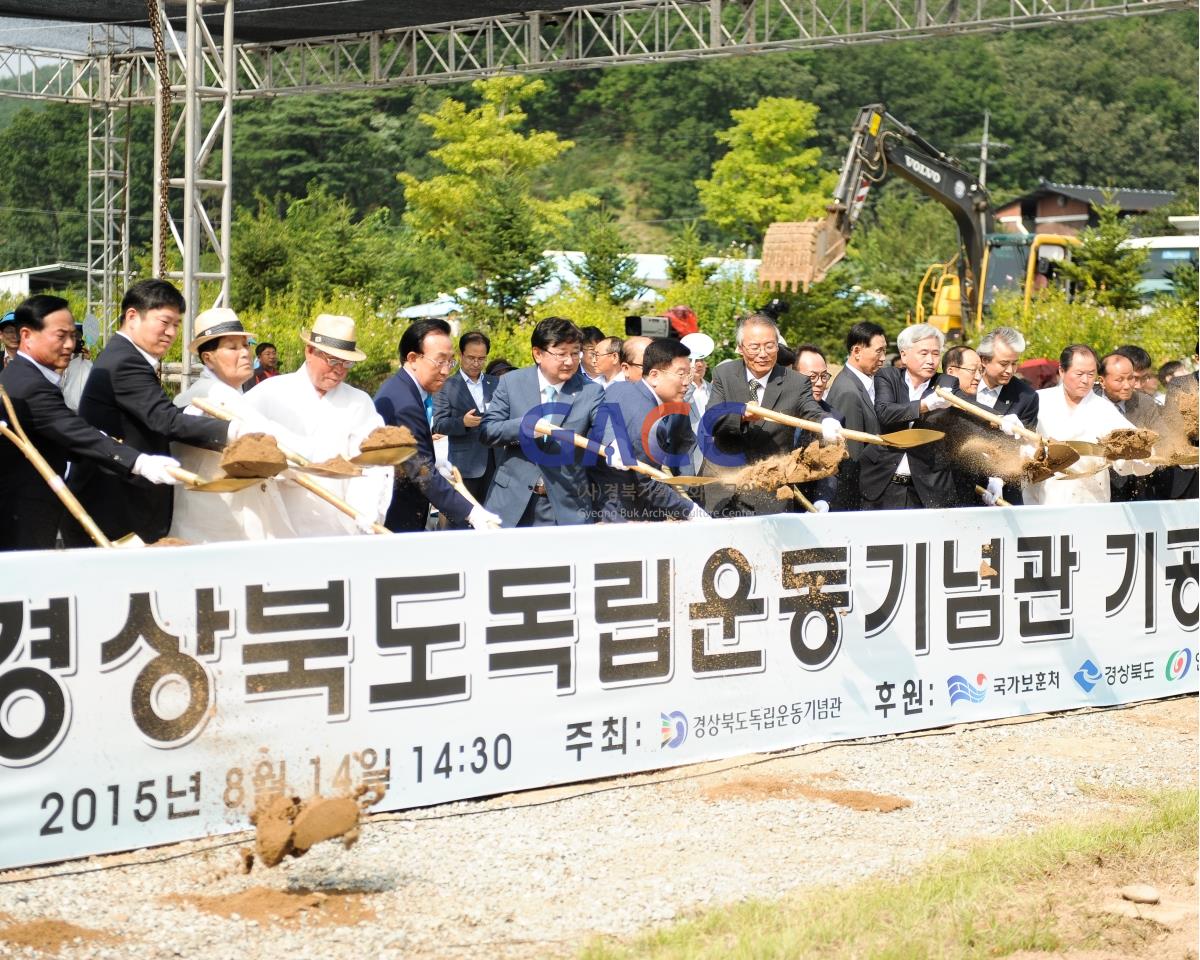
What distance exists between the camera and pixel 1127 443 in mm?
8453

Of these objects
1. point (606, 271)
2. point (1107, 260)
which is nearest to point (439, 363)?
point (1107, 260)

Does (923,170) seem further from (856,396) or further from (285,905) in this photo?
(285,905)

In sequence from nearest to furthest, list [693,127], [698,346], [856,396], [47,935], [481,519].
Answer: [47,935] < [481,519] < [856,396] < [698,346] < [693,127]

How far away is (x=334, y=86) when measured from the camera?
879 inches

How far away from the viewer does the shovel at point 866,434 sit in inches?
293

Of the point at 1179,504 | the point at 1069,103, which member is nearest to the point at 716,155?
the point at 1069,103

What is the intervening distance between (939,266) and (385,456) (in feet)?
70.6

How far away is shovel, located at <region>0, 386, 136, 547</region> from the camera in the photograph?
550 centimetres

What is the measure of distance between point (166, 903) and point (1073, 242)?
28.2 m

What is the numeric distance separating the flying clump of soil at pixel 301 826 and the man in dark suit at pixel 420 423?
2097 mm

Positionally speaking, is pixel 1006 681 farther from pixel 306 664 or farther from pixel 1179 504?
pixel 306 664

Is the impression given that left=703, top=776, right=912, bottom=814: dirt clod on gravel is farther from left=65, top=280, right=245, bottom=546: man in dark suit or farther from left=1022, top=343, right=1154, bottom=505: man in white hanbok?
left=1022, top=343, right=1154, bottom=505: man in white hanbok

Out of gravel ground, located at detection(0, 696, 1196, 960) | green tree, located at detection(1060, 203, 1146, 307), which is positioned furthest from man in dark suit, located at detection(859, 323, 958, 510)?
green tree, located at detection(1060, 203, 1146, 307)

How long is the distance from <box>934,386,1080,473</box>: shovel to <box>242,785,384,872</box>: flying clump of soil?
14.3 ft
